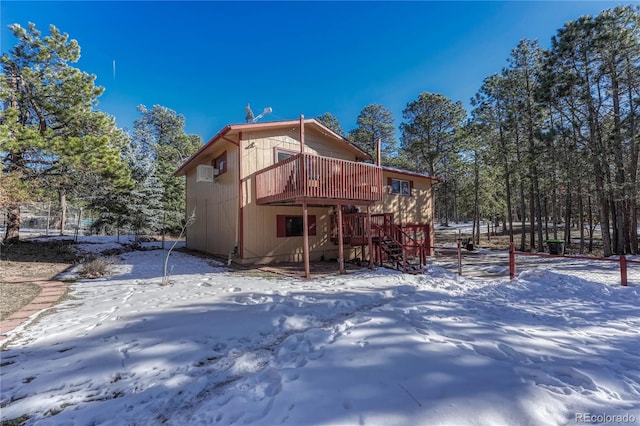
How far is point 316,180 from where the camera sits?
8539 mm

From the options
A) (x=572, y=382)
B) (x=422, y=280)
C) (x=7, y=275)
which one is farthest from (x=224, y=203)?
(x=572, y=382)

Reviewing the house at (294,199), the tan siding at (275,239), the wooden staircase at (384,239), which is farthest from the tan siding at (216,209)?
the wooden staircase at (384,239)

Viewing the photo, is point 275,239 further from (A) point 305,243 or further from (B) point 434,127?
(B) point 434,127

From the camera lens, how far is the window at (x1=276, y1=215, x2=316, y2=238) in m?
11.2

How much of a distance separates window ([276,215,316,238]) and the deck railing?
4.69 ft

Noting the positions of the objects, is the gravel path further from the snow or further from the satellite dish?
the satellite dish

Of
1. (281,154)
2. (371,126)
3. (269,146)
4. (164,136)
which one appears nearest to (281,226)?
(281,154)

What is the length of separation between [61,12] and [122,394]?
14134 millimetres

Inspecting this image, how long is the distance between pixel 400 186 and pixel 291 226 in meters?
6.36

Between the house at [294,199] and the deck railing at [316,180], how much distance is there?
32 mm

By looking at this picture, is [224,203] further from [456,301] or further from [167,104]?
[167,104]

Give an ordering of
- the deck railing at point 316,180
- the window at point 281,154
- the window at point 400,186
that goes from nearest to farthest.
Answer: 1. the deck railing at point 316,180
2. the window at point 281,154
3. the window at point 400,186

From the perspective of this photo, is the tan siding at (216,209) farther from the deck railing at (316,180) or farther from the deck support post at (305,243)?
the deck support post at (305,243)

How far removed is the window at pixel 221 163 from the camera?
38.6ft
